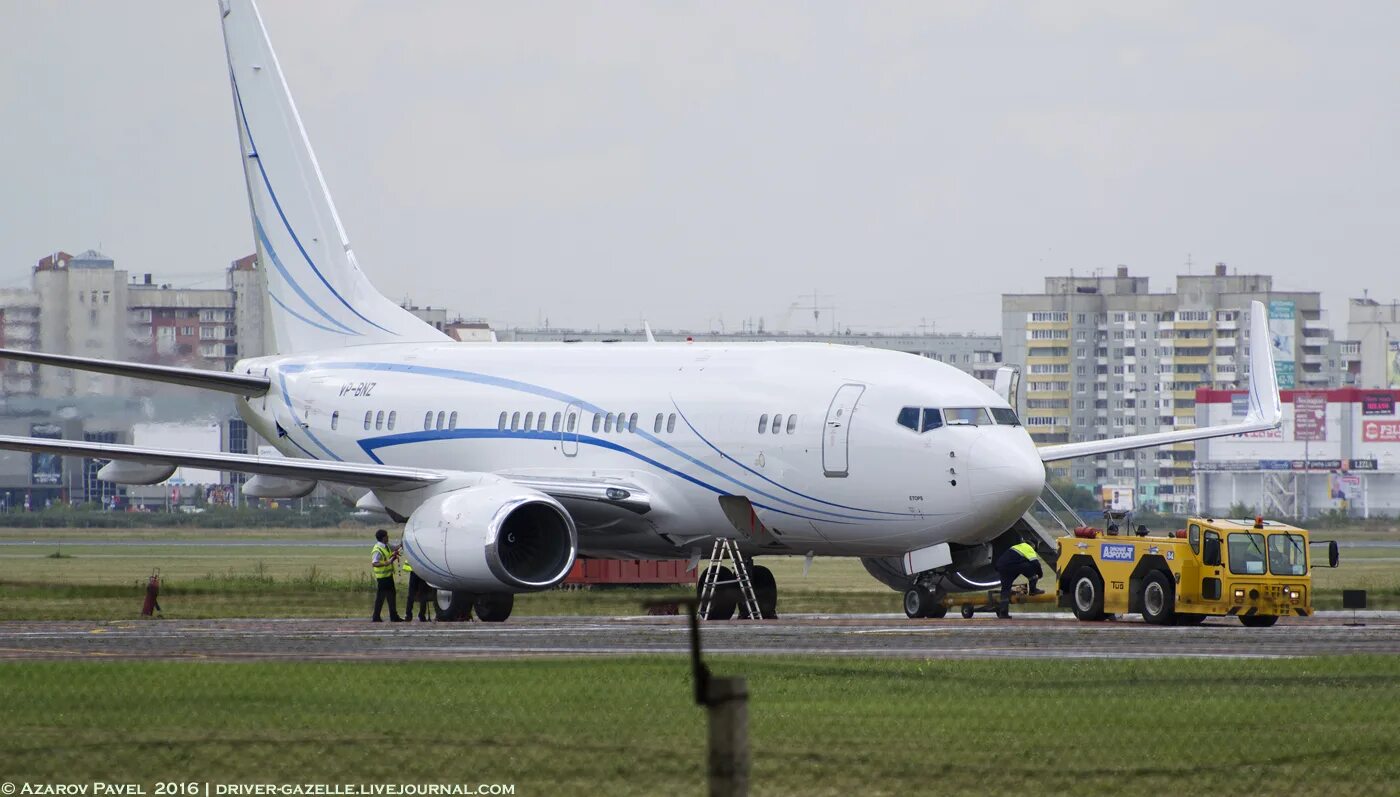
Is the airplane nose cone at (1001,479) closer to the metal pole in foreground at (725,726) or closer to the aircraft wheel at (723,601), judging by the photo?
the aircraft wheel at (723,601)

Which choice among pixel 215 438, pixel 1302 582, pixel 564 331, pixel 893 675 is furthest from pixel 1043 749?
pixel 564 331

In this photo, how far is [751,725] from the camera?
57.8 feet

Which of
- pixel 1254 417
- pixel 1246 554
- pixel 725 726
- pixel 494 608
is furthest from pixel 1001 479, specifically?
pixel 725 726

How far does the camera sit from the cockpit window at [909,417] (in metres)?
31.6

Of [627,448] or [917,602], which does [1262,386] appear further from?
[627,448]

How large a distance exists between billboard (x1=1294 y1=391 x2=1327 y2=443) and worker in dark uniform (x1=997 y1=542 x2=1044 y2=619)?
146m

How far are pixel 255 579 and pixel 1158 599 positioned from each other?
24.2 meters

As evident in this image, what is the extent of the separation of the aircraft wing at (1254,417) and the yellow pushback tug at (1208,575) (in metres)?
5.08

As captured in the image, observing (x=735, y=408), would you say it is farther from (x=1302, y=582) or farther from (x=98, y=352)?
(x=98, y=352)

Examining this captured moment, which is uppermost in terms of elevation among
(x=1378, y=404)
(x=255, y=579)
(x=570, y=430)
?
(x=1378, y=404)

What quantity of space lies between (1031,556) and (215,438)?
53.8 m

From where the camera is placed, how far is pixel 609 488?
3475cm

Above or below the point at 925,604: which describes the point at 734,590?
above

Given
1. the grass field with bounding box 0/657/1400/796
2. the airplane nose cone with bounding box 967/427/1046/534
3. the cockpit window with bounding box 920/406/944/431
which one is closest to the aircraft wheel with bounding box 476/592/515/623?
the cockpit window with bounding box 920/406/944/431
